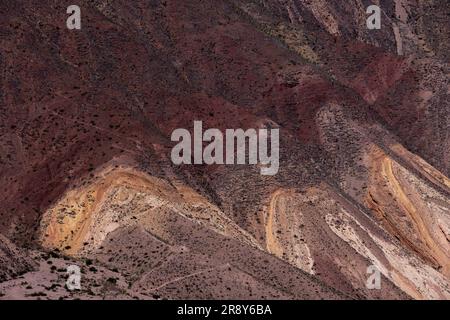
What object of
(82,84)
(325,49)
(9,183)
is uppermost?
(325,49)

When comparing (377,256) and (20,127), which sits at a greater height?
(20,127)

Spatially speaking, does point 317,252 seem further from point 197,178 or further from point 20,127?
point 20,127
